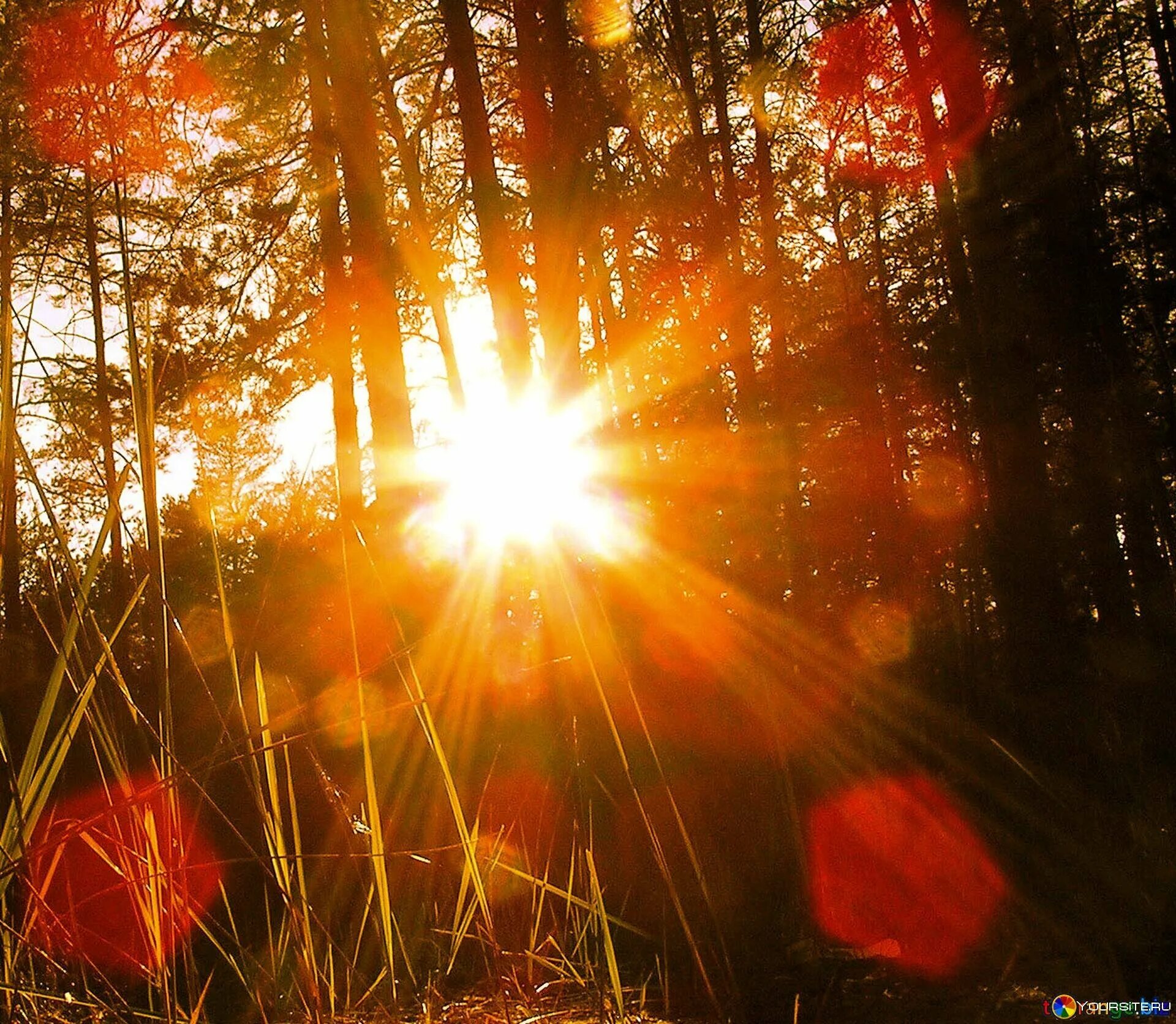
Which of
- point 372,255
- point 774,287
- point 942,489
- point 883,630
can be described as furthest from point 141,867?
point 942,489

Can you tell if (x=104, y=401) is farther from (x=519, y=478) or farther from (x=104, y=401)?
(x=519, y=478)

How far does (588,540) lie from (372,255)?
307cm

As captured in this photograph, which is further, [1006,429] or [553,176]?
[1006,429]

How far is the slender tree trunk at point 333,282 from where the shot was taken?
351 inches

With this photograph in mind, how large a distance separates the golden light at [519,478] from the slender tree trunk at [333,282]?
105 cm

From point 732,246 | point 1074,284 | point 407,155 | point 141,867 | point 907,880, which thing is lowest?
point 907,880

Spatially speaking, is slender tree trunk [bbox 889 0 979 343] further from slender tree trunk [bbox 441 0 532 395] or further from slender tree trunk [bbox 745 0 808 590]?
slender tree trunk [bbox 441 0 532 395]

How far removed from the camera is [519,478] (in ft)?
19.0

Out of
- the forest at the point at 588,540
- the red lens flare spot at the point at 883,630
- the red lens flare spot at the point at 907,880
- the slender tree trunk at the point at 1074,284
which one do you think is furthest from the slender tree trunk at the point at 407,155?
the red lens flare spot at the point at 883,630

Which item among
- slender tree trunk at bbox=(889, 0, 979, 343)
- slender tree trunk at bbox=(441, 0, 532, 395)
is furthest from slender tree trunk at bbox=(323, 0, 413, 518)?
slender tree trunk at bbox=(889, 0, 979, 343)

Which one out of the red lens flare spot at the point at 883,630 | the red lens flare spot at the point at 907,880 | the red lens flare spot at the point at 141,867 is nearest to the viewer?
the red lens flare spot at the point at 141,867

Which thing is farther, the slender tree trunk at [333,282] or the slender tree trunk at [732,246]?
the slender tree trunk at [732,246]

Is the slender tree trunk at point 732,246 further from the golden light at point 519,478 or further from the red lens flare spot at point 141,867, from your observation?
the red lens flare spot at point 141,867

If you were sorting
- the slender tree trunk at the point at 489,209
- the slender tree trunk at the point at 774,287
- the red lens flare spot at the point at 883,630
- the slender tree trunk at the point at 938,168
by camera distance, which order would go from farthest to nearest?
1. the red lens flare spot at the point at 883,630
2. the slender tree trunk at the point at 774,287
3. the slender tree trunk at the point at 938,168
4. the slender tree trunk at the point at 489,209
